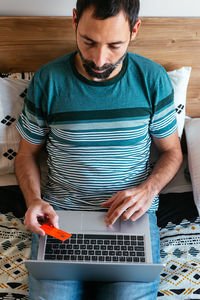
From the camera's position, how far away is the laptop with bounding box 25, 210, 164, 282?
3.21ft

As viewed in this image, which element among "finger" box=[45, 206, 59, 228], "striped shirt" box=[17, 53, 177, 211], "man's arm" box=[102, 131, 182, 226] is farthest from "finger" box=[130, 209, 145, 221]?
"finger" box=[45, 206, 59, 228]

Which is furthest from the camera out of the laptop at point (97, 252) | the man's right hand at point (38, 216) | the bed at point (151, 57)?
the bed at point (151, 57)

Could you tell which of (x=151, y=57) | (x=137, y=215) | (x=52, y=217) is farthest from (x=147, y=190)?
(x=151, y=57)

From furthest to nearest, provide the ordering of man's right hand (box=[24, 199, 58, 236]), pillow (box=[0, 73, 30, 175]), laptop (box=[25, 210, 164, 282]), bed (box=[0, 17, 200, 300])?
pillow (box=[0, 73, 30, 175])
bed (box=[0, 17, 200, 300])
man's right hand (box=[24, 199, 58, 236])
laptop (box=[25, 210, 164, 282])

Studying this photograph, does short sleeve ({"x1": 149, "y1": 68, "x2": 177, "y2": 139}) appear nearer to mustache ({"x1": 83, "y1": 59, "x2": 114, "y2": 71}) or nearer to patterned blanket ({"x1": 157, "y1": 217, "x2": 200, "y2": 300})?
mustache ({"x1": 83, "y1": 59, "x2": 114, "y2": 71})

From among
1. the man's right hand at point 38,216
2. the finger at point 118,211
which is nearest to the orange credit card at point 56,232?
the man's right hand at point 38,216

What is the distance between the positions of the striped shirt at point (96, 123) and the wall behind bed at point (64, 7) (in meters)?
0.26

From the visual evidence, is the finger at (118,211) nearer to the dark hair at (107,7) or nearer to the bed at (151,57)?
the bed at (151,57)

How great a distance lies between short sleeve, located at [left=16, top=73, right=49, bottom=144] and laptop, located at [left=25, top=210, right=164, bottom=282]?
33cm

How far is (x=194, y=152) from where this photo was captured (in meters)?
1.43

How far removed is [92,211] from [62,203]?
0.11 metres

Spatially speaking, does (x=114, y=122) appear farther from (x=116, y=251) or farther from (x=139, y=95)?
(x=116, y=251)

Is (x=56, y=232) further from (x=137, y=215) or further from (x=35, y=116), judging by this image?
(x=35, y=116)

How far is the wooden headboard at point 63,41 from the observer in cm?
138
